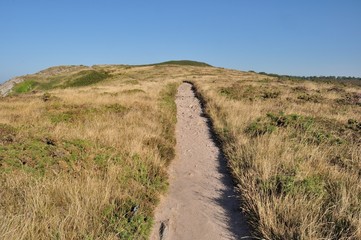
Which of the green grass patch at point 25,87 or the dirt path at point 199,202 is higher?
the dirt path at point 199,202

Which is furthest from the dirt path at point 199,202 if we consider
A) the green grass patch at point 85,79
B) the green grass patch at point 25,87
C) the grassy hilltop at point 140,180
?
the green grass patch at point 25,87

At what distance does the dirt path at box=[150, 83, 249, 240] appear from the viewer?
4750 millimetres

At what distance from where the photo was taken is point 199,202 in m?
5.82

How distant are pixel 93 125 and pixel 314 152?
7.71 meters

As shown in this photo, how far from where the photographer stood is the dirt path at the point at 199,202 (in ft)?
15.6

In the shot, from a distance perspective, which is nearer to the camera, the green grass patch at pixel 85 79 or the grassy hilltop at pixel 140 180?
the grassy hilltop at pixel 140 180

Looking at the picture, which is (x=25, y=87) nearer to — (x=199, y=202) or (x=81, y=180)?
(x=81, y=180)

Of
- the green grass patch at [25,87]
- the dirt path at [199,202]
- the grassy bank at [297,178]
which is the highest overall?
the grassy bank at [297,178]

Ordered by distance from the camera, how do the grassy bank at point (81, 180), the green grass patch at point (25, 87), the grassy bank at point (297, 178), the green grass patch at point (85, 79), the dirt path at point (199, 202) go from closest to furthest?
1. the grassy bank at point (81, 180)
2. the grassy bank at point (297, 178)
3. the dirt path at point (199, 202)
4. the green grass patch at point (25, 87)
5. the green grass patch at point (85, 79)

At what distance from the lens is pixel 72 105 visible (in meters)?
16.5

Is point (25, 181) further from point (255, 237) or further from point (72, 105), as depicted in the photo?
point (72, 105)

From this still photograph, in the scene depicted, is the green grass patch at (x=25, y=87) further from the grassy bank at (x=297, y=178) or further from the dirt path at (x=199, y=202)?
the grassy bank at (x=297, y=178)

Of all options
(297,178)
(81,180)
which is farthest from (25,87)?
(297,178)

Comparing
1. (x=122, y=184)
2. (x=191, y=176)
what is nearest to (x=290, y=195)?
(x=191, y=176)
